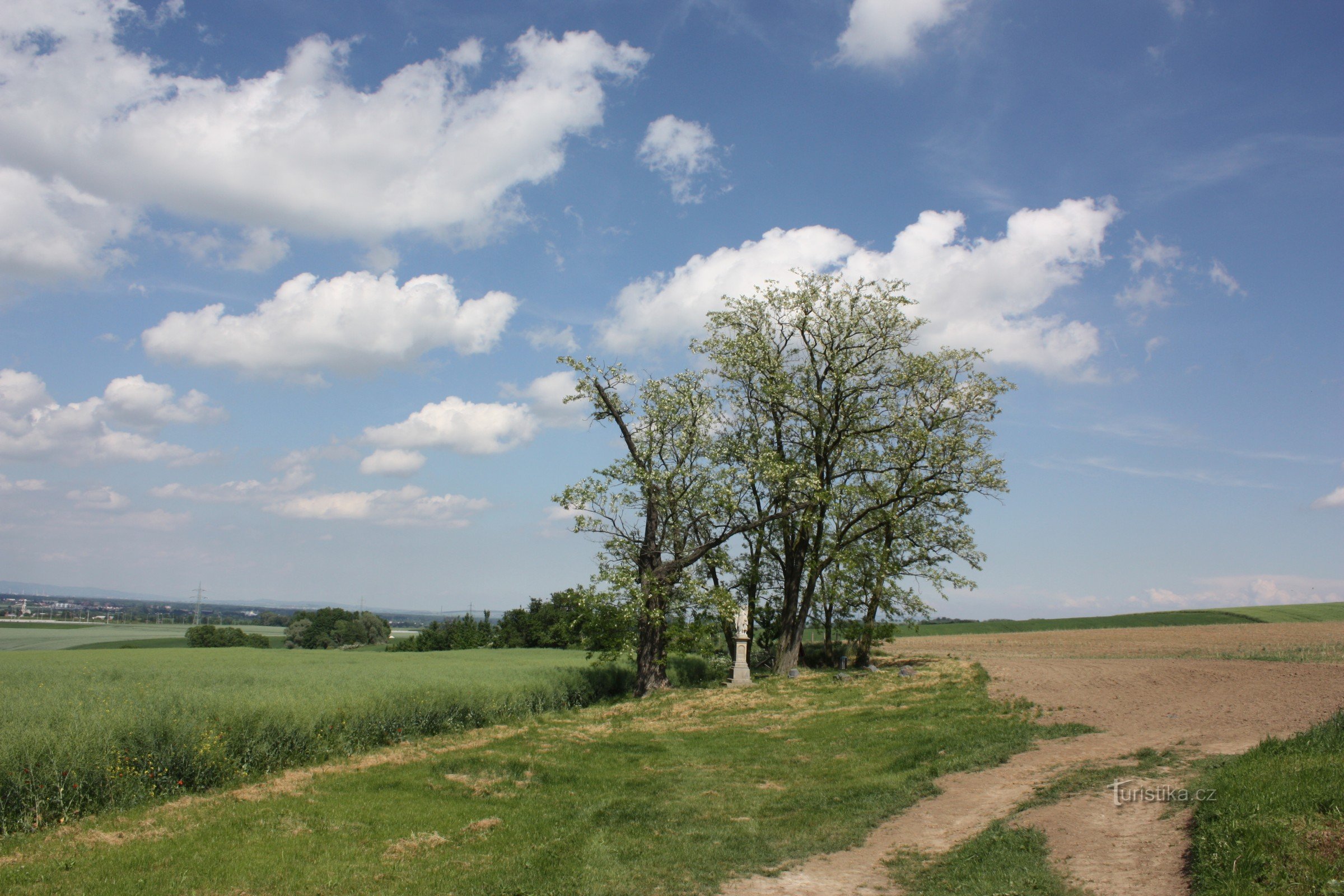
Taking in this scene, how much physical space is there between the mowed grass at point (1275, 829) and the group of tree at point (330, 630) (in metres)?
64.3

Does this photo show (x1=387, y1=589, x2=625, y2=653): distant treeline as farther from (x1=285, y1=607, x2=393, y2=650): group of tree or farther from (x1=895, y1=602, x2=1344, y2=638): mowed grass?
(x1=895, y1=602, x2=1344, y2=638): mowed grass

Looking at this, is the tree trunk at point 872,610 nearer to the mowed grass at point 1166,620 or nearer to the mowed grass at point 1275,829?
the mowed grass at point 1275,829

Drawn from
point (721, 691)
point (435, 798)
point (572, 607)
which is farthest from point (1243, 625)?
point (435, 798)

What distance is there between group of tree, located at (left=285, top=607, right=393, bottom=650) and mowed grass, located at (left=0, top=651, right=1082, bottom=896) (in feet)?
178

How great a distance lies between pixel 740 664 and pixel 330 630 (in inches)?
2230

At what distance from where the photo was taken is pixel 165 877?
25.7 ft

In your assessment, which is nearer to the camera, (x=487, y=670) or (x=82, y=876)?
(x=82, y=876)

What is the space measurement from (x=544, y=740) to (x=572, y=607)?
8093 millimetres

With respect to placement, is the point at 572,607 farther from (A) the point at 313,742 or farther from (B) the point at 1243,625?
(B) the point at 1243,625

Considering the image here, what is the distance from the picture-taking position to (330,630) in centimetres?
7094

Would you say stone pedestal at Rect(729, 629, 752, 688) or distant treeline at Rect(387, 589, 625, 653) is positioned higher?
stone pedestal at Rect(729, 629, 752, 688)

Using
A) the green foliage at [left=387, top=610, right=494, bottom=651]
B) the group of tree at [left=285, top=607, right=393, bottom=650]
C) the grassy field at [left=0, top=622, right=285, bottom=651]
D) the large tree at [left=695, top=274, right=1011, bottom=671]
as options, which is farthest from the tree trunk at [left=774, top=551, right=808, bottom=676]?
the group of tree at [left=285, top=607, right=393, bottom=650]

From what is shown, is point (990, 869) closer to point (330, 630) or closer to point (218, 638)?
point (218, 638)

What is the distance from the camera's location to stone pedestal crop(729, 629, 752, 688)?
26.7 metres
